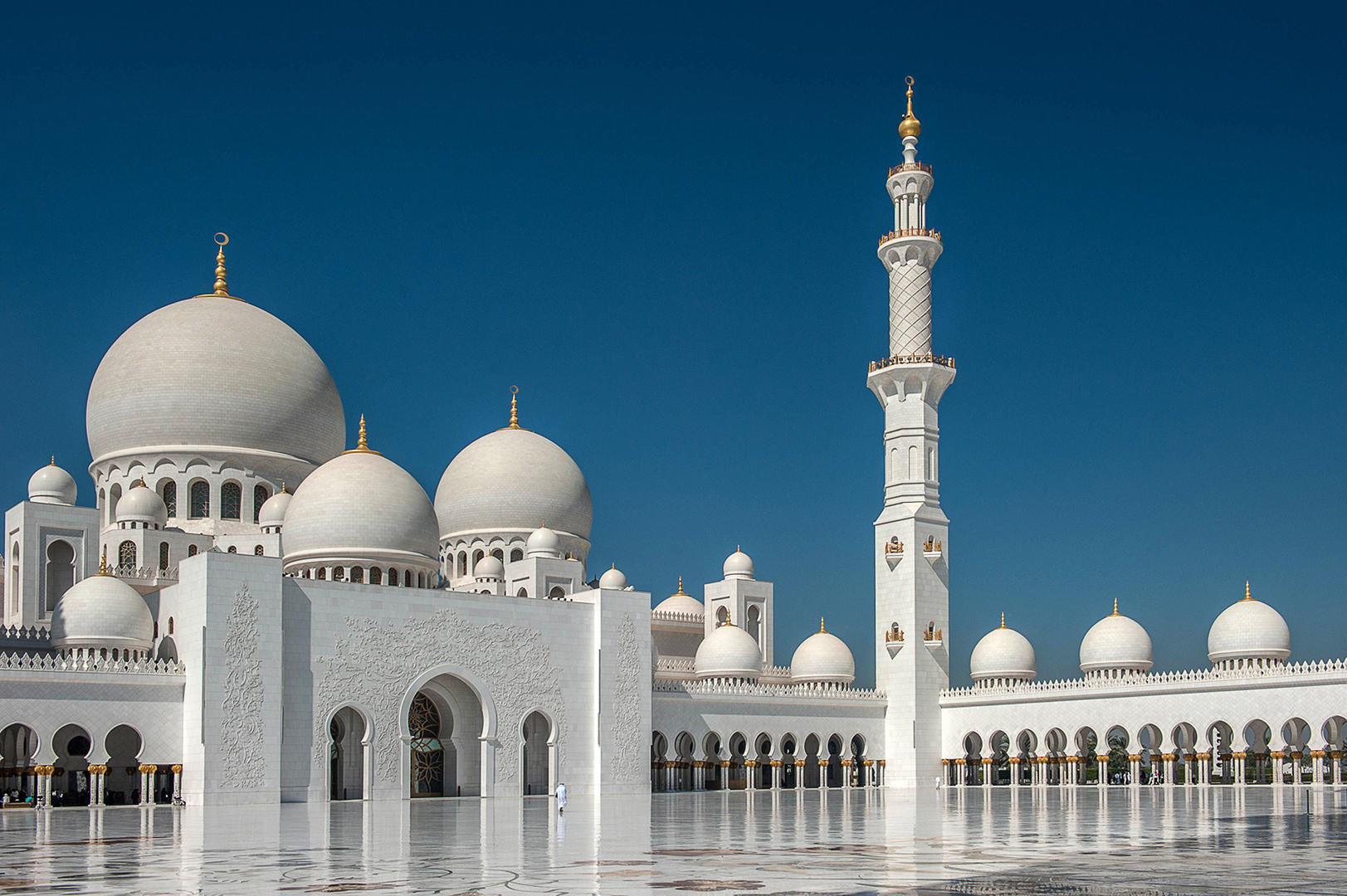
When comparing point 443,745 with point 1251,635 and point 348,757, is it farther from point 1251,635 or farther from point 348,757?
point 1251,635

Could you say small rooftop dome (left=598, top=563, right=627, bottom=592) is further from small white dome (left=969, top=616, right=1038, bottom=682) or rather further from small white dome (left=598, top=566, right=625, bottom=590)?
small white dome (left=969, top=616, right=1038, bottom=682)

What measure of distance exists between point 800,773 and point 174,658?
47.6ft

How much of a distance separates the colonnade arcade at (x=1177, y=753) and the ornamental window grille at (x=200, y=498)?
17832 mm

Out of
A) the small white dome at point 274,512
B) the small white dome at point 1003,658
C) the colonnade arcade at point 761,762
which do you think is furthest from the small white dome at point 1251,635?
the small white dome at point 274,512

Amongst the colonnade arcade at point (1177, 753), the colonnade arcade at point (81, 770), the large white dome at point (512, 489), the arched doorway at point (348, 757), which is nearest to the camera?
the colonnade arcade at point (81, 770)

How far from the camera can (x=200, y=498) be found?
32250 mm

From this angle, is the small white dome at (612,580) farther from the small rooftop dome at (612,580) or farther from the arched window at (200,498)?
the arched window at (200,498)

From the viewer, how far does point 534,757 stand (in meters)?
30.5

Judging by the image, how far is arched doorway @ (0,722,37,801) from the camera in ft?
86.7

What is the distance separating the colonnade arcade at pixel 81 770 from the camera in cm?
2462

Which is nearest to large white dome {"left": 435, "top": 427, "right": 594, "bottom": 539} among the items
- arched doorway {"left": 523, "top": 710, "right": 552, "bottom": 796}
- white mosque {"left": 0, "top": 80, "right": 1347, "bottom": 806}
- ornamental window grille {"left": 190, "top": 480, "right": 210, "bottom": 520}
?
white mosque {"left": 0, "top": 80, "right": 1347, "bottom": 806}

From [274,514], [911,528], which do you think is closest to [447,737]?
[274,514]

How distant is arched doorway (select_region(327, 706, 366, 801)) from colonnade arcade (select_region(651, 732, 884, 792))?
21.9ft

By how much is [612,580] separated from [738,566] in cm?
343
